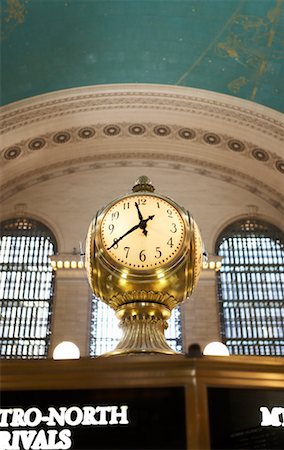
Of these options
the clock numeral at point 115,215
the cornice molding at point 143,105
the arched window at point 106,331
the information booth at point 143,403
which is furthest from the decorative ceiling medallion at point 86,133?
the information booth at point 143,403

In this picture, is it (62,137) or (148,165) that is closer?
(62,137)

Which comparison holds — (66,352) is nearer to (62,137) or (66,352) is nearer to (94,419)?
(94,419)

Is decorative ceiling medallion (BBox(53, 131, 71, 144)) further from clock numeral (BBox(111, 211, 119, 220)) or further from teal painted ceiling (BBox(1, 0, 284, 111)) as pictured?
clock numeral (BBox(111, 211, 119, 220))

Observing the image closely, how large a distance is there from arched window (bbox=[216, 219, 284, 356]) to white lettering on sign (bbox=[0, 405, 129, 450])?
37.9 ft

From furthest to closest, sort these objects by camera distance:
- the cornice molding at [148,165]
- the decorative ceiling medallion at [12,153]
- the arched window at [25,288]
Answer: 1. the cornice molding at [148,165]
2. the decorative ceiling medallion at [12,153]
3. the arched window at [25,288]

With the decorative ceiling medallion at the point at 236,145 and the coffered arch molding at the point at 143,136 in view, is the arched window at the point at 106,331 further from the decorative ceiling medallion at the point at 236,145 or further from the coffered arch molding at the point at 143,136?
the decorative ceiling medallion at the point at 236,145

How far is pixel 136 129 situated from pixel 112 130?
0.58 metres

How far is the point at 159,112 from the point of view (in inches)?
529

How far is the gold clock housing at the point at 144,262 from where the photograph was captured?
3.72 ft

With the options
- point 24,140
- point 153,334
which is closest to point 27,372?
point 153,334

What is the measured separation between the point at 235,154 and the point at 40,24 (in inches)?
214

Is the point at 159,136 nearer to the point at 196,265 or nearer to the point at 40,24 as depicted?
the point at 40,24

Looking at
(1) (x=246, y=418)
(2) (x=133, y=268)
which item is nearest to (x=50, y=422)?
(1) (x=246, y=418)

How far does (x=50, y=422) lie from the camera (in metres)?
0.68
